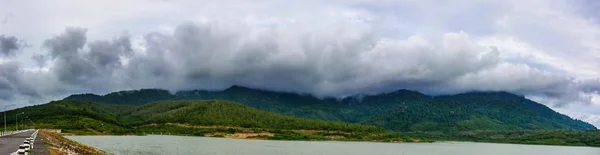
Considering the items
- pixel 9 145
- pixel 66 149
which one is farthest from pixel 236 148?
pixel 9 145

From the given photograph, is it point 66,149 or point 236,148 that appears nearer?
point 66,149

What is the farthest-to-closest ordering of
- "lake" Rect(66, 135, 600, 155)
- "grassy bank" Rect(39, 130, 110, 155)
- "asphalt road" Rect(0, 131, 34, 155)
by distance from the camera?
1. "lake" Rect(66, 135, 600, 155)
2. "grassy bank" Rect(39, 130, 110, 155)
3. "asphalt road" Rect(0, 131, 34, 155)

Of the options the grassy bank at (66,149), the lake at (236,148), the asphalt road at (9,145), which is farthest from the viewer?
the lake at (236,148)

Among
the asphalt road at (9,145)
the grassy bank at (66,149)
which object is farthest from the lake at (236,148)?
the asphalt road at (9,145)

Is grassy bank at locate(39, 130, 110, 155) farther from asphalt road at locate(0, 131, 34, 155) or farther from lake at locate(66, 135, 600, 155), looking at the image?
lake at locate(66, 135, 600, 155)

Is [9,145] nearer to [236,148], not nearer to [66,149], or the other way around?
[66,149]

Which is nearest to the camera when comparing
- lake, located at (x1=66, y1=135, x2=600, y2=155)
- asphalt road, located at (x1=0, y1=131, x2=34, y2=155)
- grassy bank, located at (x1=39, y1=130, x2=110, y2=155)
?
asphalt road, located at (x1=0, y1=131, x2=34, y2=155)

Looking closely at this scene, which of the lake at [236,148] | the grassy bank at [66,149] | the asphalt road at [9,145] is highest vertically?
the asphalt road at [9,145]

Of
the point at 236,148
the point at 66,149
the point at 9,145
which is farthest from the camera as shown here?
the point at 236,148

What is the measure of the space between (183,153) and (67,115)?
138972 millimetres

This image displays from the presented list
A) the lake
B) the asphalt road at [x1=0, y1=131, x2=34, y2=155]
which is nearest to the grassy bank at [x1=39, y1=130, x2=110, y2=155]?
the asphalt road at [x1=0, y1=131, x2=34, y2=155]

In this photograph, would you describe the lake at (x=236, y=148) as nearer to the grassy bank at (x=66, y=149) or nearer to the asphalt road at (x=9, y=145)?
the grassy bank at (x=66, y=149)

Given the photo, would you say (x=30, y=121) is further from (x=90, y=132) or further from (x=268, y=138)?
(x=268, y=138)

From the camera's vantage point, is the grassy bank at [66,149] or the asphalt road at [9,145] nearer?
the asphalt road at [9,145]
